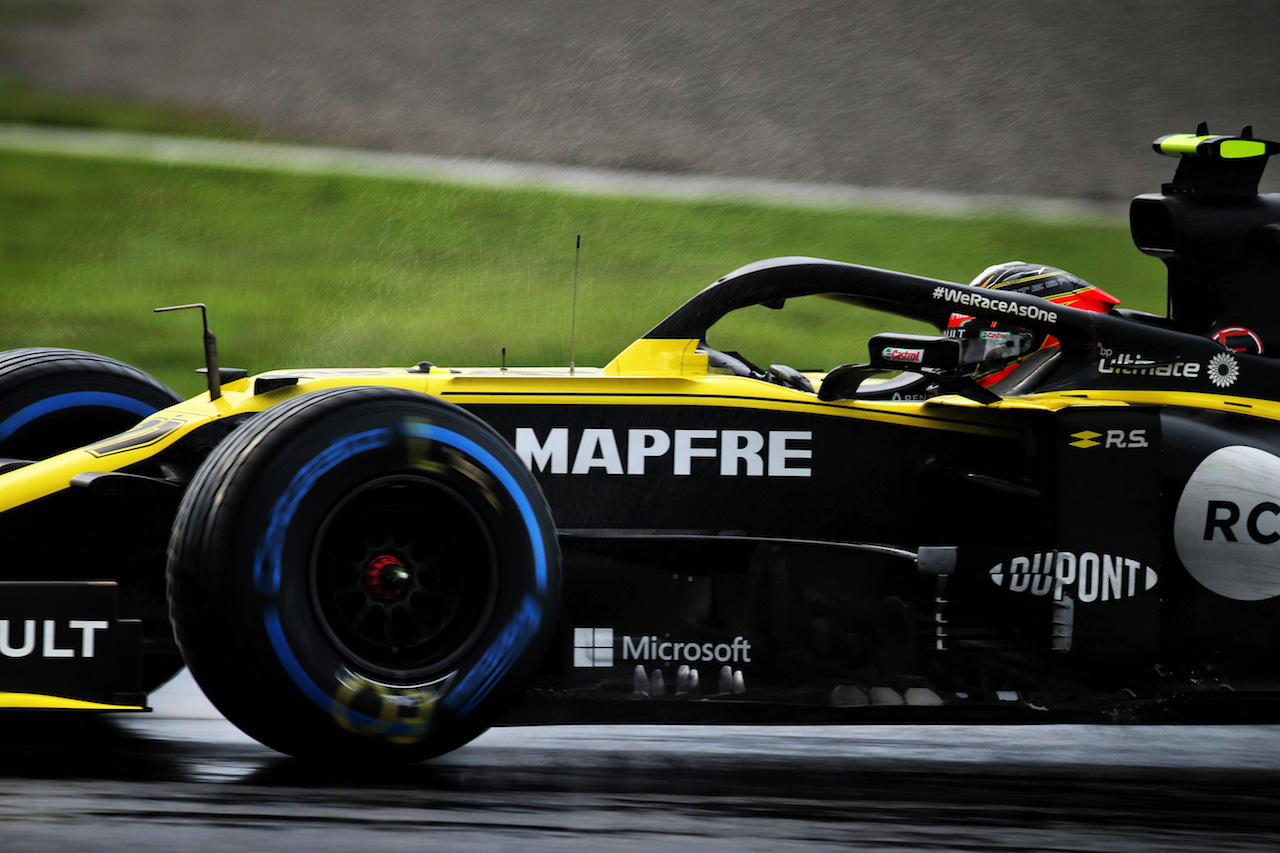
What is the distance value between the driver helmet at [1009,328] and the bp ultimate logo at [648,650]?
4.30 ft

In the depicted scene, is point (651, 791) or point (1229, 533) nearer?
point (651, 791)

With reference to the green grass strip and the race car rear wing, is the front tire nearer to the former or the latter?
the race car rear wing

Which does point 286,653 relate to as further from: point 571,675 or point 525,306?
point 525,306

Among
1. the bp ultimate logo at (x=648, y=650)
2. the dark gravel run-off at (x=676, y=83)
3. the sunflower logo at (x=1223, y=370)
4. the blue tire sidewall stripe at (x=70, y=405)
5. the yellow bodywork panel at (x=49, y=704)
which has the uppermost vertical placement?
the dark gravel run-off at (x=676, y=83)

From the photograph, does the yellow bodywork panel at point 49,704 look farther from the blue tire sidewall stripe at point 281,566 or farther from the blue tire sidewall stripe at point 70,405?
the blue tire sidewall stripe at point 70,405

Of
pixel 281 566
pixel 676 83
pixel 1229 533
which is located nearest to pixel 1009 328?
pixel 1229 533

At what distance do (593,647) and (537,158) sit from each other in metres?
11.7

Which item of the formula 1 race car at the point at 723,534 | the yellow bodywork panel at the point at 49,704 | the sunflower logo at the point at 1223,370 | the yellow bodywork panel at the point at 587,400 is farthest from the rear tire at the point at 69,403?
the sunflower logo at the point at 1223,370

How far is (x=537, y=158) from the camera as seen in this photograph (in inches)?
591

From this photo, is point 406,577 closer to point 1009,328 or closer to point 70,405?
point 70,405

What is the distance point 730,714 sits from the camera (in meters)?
3.75

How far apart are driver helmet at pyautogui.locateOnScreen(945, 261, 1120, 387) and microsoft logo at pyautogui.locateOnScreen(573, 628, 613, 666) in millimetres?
1526

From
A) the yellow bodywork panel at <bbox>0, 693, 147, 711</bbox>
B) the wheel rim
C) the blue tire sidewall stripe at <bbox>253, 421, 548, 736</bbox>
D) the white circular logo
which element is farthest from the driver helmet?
the yellow bodywork panel at <bbox>0, 693, 147, 711</bbox>

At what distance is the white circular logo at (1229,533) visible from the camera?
4098 mm
